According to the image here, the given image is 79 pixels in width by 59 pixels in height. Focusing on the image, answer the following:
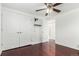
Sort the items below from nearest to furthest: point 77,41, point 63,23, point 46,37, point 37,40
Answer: point 77,41, point 63,23, point 37,40, point 46,37

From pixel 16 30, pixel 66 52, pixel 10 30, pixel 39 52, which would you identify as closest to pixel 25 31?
pixel 16 30

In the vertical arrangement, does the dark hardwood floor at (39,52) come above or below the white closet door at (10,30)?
below

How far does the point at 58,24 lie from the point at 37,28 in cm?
140

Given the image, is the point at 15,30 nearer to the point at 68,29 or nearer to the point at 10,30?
the point at 10,30

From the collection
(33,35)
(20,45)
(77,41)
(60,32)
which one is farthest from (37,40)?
(77,41)

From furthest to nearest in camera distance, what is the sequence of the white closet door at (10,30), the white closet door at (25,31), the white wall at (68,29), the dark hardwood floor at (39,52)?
the white closet door at (25,31), the white wall at (68,29), the white closet door at (10,30), the dark hardwood floor at (39,52)

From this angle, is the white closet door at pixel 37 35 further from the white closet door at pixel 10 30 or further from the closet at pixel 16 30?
the white closet door at pixel 10 30

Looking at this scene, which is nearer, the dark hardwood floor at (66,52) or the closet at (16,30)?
the dark hardwood floor at (66,52)

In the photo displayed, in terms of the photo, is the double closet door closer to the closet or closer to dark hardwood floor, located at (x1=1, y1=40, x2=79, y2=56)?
the closet

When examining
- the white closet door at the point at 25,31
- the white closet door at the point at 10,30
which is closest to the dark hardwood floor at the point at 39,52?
the white closet door at the point at 10,30

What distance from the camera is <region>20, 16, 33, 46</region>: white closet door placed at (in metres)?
3.55

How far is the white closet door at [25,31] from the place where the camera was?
3549 millimetres

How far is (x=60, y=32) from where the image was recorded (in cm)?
420

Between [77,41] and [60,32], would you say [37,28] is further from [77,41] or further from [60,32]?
[77,41]
